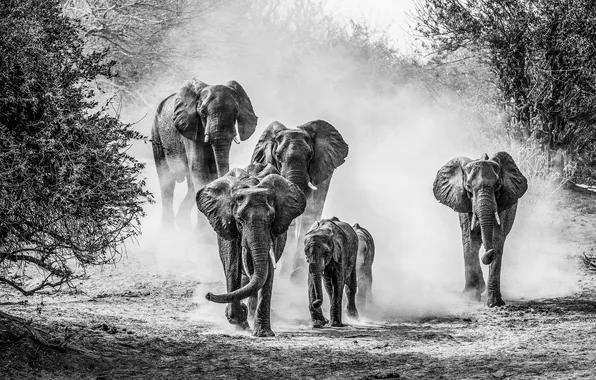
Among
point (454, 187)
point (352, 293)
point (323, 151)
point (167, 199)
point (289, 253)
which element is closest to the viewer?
point (352, 293)

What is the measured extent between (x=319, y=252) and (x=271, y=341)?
188 cm

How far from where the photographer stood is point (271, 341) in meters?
12.7

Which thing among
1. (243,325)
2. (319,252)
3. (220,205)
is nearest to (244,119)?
(319,252)

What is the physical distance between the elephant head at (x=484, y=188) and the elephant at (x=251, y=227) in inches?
167

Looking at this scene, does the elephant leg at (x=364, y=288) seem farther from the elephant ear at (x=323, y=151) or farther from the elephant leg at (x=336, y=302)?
the elephant ear at (x=323, y=151)

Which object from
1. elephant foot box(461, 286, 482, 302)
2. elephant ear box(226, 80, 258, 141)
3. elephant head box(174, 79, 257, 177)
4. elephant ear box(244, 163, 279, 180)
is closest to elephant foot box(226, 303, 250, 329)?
elephant ear box(244, 163, 279, 180)

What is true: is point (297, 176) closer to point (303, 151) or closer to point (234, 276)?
point (303, 151)

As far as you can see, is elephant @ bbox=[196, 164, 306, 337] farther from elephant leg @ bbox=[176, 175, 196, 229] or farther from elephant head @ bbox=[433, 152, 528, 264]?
elephant leg @ bbox=[176, 175, 196, 229]

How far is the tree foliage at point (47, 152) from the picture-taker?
1109 cm

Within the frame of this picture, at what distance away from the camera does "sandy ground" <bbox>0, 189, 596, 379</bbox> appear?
10.8 m

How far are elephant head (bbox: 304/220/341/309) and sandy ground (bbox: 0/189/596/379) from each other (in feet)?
2.08

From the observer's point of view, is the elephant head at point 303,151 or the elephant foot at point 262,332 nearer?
the elephant foot at point 262,332

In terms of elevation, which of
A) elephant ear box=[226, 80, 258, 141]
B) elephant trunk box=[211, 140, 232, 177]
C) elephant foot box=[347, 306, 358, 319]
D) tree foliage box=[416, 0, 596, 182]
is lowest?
elephant foot box=[347, 306, 358, 319]

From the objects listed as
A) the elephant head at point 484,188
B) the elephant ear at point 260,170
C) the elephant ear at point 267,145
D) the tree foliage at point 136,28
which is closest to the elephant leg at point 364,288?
the elephant head at point 484,188
